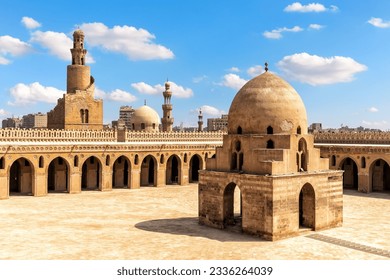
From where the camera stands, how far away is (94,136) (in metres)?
34.2

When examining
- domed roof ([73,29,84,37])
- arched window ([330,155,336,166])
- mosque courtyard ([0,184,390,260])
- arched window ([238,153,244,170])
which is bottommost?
mosque courtyard ([0,184,390,260])

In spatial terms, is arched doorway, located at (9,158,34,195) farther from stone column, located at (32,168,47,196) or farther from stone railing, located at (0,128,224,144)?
stone railing, located at (0,128,224,144)

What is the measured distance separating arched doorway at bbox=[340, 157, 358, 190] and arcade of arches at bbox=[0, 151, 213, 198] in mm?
11949

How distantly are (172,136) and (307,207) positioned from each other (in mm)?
22863

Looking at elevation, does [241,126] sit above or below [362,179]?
above

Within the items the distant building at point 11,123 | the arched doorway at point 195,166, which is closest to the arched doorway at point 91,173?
the arched doorway at point 195,166

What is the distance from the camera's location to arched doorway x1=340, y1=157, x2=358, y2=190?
1385 inches

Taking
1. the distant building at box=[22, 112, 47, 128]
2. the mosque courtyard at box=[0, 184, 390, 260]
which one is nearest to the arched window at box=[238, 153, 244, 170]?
the mosque courtyard at box=[0, 184, 390, 260]

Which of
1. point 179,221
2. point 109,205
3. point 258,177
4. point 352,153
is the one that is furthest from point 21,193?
point 352,153

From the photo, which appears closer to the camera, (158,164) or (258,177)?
(258,177)

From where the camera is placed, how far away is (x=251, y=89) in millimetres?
18219

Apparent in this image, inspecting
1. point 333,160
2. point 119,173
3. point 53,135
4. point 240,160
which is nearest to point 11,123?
point 53,135

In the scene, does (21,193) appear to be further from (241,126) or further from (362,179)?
(362,179)

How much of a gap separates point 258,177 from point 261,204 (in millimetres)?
1076
